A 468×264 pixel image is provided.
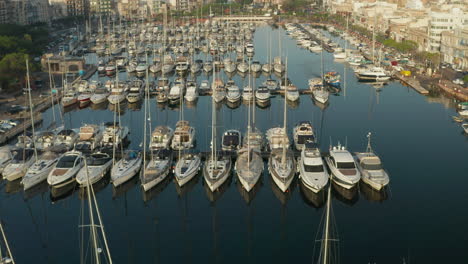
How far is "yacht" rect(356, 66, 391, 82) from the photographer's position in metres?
37.4

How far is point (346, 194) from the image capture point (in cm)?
1803

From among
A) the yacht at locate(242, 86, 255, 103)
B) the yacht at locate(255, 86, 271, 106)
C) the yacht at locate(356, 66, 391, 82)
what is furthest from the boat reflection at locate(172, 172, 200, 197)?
the yacht at locate(356, 66, 391, 82)

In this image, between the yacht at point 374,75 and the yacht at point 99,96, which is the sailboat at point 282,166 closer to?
the yacht at point 99,96

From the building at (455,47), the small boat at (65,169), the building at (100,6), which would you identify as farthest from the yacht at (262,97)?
the building at (100,6)

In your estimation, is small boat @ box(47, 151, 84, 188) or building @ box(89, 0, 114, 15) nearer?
small boat @ box(47, 151, 84, 188)

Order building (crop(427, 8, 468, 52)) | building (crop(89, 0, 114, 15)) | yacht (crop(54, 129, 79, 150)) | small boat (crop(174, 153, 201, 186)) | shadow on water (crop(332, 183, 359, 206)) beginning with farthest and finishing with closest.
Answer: building (crop(89, 0, 114, 15)) < building (crop(427, 8, 468, 52)) < yacht (crop(54, 129, 79, 150)) < small boat (crop(174, 153, 201, 186)) < shadow on water (crop(332, 183, 359, 206))

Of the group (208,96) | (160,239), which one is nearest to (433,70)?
(208,96)

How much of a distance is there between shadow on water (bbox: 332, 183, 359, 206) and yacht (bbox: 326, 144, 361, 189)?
6.4 inches

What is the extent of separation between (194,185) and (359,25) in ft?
190

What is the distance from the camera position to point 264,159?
21266 mm

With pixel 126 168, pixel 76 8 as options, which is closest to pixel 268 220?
pixel 126 168

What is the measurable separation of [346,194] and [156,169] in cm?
692

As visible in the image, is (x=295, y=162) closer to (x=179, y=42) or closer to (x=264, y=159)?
(x=264, y=159)

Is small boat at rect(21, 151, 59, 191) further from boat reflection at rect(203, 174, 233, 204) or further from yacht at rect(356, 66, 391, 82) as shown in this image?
yacht at rect(356, 66, 391, 82)
